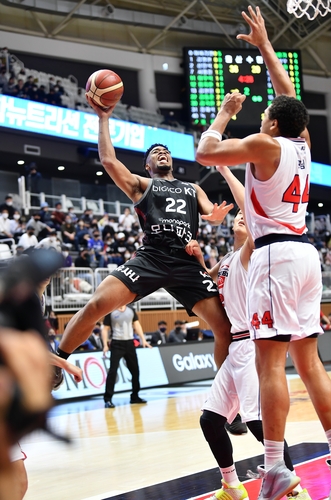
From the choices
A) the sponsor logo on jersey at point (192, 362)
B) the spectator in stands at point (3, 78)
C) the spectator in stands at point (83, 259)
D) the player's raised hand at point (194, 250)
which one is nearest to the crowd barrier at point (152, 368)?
the sponsor logo on jersey at point (192, 362)

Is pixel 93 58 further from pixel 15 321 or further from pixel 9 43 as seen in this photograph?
pixel 15 321

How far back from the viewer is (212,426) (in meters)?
4.53

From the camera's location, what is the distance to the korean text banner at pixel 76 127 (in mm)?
23891

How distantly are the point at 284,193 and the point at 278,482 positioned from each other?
1703 mm

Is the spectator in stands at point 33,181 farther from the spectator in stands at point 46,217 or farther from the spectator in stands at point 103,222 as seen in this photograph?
the spectator in stands at point 46,217

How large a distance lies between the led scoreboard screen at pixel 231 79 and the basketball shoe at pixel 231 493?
22.9m

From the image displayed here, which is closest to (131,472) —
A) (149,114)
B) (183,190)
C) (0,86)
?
(183,190)

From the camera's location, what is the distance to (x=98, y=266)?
19.7 m

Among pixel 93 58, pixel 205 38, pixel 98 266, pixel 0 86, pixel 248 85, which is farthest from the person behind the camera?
pixel 205 38

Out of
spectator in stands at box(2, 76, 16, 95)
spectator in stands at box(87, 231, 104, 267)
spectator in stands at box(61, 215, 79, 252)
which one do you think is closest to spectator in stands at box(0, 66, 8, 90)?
spectator in stands at box(2, 76, 16, 95)

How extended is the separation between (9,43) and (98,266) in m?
14.1

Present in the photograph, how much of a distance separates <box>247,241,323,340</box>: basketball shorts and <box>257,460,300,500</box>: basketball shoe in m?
0.76

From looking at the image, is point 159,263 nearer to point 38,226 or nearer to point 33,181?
point 38,226

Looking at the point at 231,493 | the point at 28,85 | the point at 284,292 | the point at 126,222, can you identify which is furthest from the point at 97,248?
the point at 284,292
